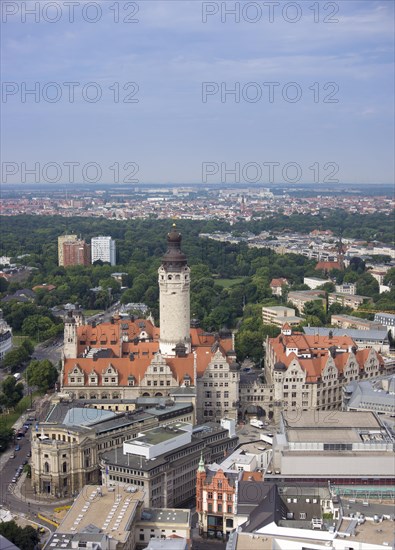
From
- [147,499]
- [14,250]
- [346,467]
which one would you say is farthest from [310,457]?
[14,250]

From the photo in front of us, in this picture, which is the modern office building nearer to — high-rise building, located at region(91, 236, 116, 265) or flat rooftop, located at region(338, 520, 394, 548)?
flat rooftop, located at region(338, 520, 394, 548)

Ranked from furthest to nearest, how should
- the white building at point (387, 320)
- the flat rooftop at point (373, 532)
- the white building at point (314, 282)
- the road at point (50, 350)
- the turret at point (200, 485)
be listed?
1. the white building at point (314, 282)
2. the white building at point (387, 320)
3. the road at point (50, 350)
4. the turret at point (200, 485)
5. the flat rooftop at point (373, 532)

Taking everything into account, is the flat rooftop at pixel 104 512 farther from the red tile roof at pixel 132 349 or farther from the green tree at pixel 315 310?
the green tree at pixel 315 310

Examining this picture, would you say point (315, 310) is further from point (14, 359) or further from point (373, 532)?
point (373, 532)

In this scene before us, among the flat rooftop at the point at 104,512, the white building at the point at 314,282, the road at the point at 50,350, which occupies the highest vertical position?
the white building at the point at 314,282

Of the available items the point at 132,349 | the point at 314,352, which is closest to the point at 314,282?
the point at 314,352

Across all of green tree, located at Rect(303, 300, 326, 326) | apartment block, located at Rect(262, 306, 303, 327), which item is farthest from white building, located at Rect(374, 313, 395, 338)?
apartment block, located at Rect(262, 306, 303, 327)

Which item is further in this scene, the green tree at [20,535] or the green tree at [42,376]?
the green tree at [42,376]

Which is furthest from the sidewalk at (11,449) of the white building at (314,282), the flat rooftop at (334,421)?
the white building at (314,282)
